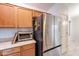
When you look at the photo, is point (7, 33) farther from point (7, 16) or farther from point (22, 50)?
point (22, 50)

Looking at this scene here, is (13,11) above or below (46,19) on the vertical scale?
above

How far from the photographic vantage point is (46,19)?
2041 millimetres

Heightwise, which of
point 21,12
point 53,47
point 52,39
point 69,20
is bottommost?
point 53,47

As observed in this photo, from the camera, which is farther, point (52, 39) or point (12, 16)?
point (12, 16)

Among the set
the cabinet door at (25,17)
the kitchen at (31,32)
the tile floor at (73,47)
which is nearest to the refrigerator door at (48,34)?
the kitchen at (31,32)

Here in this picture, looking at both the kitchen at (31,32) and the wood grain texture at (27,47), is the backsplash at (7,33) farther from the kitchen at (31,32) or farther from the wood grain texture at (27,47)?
the wood grain texture at (27,47)

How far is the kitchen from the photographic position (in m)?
1.92

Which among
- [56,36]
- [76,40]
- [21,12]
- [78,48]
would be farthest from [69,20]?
[21,12]

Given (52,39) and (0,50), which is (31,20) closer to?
(52,39)

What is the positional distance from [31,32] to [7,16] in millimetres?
537

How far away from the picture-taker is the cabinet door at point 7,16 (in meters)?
2.12

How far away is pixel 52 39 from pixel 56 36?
4.9 inches

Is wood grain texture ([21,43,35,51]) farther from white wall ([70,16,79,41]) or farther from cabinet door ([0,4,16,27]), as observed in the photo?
white wall ([70,16,79,41])

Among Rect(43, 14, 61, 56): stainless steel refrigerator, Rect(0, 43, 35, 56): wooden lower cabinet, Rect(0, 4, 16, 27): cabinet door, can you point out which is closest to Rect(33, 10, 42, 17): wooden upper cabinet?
Rect(43, 14, 61, 56): stainless steel refrigerator
